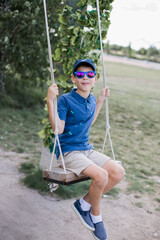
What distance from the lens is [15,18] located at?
7.18 metres

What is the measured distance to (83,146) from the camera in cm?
303

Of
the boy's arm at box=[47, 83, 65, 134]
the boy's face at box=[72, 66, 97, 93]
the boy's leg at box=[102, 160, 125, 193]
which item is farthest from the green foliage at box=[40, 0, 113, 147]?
the boy's leg at box=[102, 160, 125, 193]

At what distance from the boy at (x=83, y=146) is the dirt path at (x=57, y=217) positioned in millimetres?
553

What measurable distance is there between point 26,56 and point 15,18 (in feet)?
3.16

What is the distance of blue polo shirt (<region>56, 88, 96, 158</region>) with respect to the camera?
296cm

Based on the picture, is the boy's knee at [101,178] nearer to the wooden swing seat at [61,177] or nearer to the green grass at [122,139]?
the wooden swing seat at [61,177]

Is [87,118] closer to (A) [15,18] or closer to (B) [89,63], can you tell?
(B) [89,63]

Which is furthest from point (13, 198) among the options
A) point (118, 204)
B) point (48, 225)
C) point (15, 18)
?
point (15, 18)

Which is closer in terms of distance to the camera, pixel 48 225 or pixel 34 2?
pixel 48 225

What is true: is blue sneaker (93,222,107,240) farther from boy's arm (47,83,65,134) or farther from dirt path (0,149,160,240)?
boy's arm (47,83,65,134)

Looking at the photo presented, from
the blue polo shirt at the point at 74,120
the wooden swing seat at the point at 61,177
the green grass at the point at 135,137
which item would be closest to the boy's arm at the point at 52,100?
the blue polo shirt at the point at 74,120

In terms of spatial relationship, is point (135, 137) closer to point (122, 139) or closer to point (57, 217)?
point (122, 139)

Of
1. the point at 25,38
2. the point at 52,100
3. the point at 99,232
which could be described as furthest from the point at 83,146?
the point at 25,38

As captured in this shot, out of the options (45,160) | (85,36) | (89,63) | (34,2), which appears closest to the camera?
(89,63)
